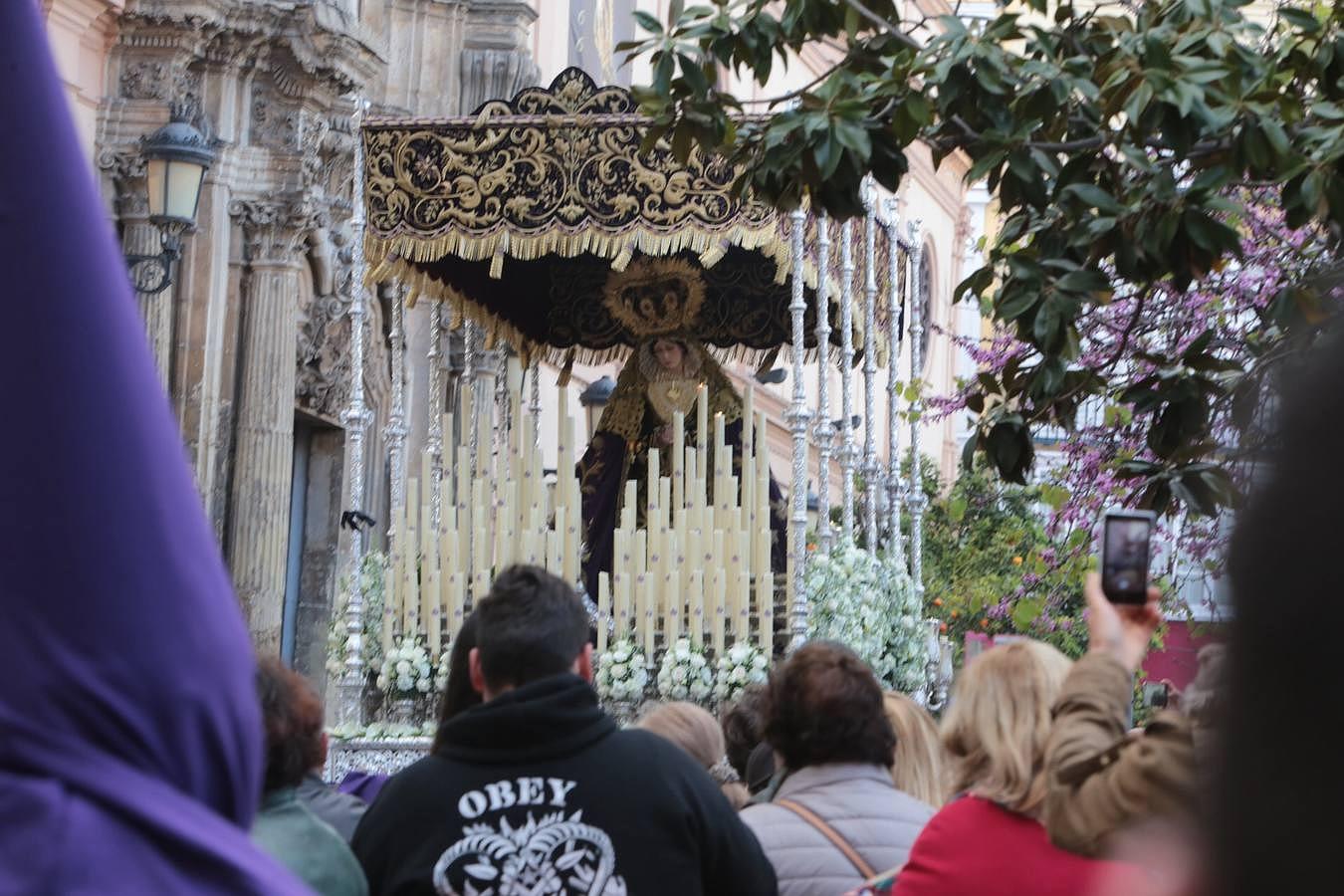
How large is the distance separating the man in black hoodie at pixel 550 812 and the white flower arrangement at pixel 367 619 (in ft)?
21.2

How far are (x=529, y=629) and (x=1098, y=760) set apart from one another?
136 centimetres

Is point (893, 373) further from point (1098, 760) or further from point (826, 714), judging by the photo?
point (1098, 760)

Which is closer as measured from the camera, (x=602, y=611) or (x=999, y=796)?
(x=999, y=796)

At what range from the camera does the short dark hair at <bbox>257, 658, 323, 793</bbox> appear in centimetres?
364

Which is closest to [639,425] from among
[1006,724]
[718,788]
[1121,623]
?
[718,788]

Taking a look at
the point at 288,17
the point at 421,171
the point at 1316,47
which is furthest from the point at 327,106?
the point at 1316,47

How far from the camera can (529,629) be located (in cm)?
395

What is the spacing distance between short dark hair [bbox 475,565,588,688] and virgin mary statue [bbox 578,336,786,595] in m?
7.38

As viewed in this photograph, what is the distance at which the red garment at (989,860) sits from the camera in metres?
3.32

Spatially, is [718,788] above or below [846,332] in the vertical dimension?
below

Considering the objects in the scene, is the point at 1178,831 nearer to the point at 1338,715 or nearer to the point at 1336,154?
the point at 1338,715

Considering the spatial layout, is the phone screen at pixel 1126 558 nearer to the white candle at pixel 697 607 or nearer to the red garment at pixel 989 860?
the red garment at pixel 989 860

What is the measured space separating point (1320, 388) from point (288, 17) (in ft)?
43.8

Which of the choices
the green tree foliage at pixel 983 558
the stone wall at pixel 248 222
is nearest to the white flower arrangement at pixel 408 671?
the stone wall at pixel 248 222
